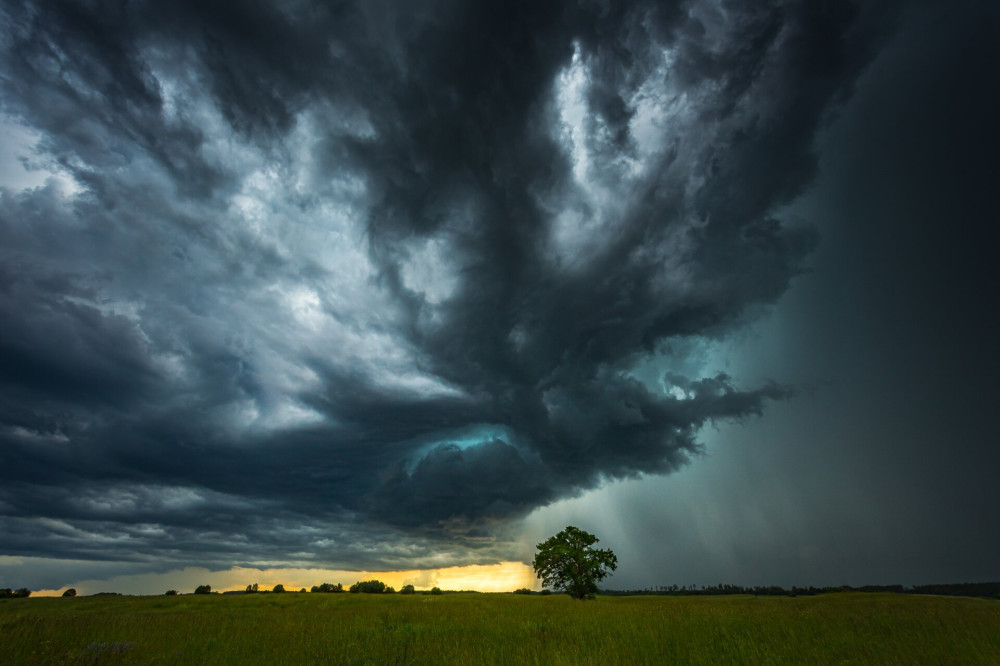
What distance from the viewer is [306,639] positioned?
14797 mm

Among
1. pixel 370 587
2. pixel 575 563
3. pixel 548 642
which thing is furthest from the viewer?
pixel 370 587

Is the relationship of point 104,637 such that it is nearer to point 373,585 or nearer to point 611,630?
point 611,630

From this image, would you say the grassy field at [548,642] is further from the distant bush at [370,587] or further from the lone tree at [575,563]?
the distant bush at [370,587]

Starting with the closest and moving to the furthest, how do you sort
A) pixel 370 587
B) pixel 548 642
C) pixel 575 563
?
pixel 548 642 → pixel 575 563 → pixel 370 587

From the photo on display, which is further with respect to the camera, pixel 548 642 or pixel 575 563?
pixel 575 563

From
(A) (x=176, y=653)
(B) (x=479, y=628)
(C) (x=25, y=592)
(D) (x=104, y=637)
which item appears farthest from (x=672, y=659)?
(C) (x=25, y=592)

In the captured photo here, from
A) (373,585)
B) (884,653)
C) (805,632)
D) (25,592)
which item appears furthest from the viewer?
(373,585)

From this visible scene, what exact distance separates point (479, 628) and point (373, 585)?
334 ft

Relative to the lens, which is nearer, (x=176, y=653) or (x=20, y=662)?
(x=20, y=662)

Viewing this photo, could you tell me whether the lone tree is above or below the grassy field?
above

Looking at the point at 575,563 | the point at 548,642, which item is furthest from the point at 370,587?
the point at 548,642

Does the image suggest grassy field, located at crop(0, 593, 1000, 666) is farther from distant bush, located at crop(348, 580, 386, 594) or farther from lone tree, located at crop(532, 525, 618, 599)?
distant bush, located at crop(348, 580, 386, 594)

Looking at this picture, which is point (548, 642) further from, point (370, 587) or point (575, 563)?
point (370, 587)

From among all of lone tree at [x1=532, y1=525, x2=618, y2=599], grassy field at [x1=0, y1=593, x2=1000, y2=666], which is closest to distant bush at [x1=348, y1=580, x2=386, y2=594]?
lone tree at [x1=532, y1=525, x2=618, y2=599]
